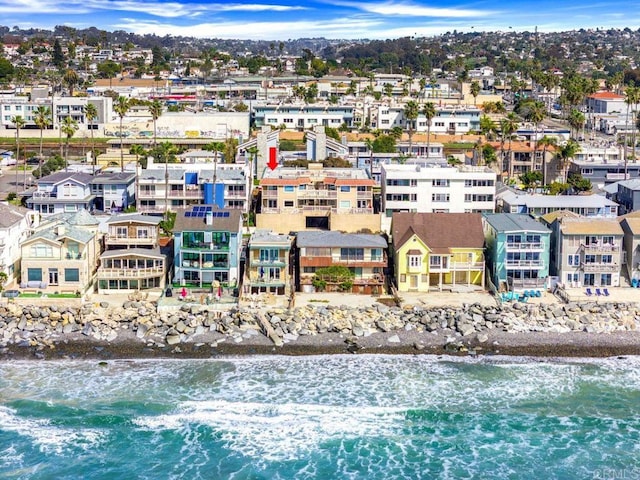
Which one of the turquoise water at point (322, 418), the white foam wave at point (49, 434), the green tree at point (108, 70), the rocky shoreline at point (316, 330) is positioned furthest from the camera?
the green tree at point (108, 70)

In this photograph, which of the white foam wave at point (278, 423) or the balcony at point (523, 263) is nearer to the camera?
the white foam wave at point (278, 423)

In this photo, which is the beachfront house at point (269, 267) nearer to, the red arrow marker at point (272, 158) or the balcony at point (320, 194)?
the balcony at point (320, 194)

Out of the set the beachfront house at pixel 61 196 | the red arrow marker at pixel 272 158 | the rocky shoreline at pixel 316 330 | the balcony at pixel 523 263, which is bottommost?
the rocky shoreline at pixel 316 330

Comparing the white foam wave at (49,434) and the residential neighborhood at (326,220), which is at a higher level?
the residential neighborhood at (326,220)

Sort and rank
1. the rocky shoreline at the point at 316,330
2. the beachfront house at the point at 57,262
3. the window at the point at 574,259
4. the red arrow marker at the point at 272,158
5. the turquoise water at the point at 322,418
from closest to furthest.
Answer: the turquoise water at the point at 322,418 < the rocky shoreline at the point at 316,330 < the beachfront house at the point at 57,262 < the window at the point at 574,259 < the red arrow marker at the point at 272,158

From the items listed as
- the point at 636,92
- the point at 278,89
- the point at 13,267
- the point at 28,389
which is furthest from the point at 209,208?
the point at 278,89

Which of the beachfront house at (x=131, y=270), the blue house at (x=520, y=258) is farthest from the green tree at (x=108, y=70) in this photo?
the blue house at (x=520, y=258)
